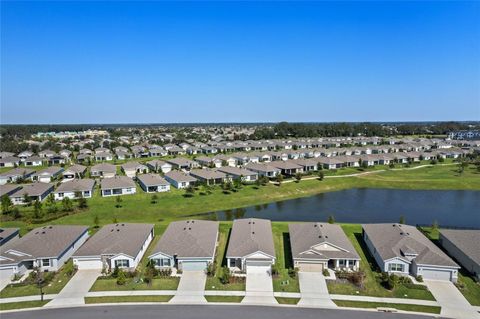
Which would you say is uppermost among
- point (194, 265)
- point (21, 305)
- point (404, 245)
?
point (404, 245)

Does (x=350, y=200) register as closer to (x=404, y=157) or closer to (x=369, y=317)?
(x=369, y=317)

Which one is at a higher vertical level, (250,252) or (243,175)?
(243,175)

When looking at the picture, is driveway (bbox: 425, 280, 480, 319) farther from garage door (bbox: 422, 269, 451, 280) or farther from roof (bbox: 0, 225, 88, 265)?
roof (bbox: 0, 225, 88, 265)

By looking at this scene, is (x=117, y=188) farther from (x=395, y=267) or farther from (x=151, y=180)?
(x=395, y=267)

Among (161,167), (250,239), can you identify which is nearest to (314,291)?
(250,239)

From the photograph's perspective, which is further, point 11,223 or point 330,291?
point 11,223

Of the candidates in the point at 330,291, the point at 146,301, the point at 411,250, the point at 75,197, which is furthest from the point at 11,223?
the point at 411,250

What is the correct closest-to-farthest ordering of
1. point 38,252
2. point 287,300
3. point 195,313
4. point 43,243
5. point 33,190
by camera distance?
point 195,313, point 287,300, point 38,252, point 43,243, point 33,190

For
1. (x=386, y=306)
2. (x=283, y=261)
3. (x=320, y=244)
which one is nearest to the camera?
(x=386, y=306)
